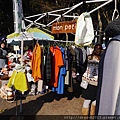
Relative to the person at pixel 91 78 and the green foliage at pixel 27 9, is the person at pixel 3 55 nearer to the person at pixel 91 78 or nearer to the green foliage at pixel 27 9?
the person at pixel 91 78

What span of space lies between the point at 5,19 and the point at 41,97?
14135mm

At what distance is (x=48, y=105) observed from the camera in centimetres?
600

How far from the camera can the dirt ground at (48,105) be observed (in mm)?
5430

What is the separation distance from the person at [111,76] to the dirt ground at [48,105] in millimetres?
3710

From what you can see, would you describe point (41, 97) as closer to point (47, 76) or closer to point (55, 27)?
point (47, 76)

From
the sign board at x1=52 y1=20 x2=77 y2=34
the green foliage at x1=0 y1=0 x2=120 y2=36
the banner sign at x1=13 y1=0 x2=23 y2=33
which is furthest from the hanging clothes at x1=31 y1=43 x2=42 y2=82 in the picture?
the green foliage at x1=0 y1=0 x2=120 y2=36

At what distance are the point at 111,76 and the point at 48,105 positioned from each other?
4.52 meters

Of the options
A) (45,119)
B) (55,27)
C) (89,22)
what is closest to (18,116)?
(45,119)

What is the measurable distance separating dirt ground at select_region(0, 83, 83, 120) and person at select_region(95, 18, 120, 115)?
146 inches

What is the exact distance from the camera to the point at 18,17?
16.5ft

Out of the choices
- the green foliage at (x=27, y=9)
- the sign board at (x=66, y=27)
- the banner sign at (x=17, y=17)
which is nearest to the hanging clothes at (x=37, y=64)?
the banner sign at (x=17, y=17)

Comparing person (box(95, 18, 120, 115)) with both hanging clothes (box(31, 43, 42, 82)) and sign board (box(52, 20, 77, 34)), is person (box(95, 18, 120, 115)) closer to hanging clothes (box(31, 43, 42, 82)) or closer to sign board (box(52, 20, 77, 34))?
sign board (box(52, 20, 77, 34))

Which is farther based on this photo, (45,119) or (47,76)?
(47,76)

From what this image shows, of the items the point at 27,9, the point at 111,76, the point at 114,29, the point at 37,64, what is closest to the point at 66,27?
the point at 37,64
